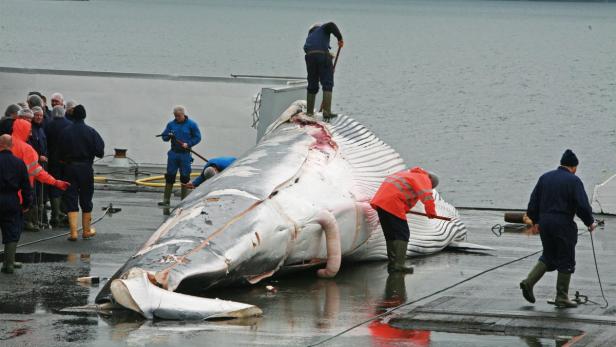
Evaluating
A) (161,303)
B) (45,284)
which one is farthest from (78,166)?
(161,303)

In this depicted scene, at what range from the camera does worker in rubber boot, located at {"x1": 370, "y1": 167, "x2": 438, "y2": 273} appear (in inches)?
668

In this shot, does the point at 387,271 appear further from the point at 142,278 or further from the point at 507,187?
the point at 507,187

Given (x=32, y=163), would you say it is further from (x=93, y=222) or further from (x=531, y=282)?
(x=531, y=282)

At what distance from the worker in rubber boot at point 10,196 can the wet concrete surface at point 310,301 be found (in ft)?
1.10

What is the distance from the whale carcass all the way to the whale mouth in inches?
0.4

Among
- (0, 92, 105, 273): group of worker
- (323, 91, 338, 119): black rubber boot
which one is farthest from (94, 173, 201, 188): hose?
(323, 91, 338, 119): black rubber boot

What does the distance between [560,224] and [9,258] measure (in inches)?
265

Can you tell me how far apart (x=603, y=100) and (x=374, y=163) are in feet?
228

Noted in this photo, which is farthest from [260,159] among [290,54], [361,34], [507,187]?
[361,34]

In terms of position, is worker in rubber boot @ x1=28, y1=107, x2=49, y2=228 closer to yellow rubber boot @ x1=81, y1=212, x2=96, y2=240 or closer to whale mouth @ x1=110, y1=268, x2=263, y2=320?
yellow rubber boot @ x1=81, y1=212, x2=96, y2=240

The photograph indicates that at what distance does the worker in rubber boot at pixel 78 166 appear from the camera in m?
18.9

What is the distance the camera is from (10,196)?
16.1m

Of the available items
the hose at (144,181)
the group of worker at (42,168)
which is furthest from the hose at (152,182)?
the group of worker at (42,168)

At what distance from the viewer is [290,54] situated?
137 metres
